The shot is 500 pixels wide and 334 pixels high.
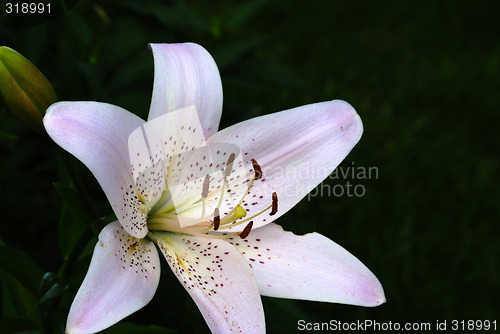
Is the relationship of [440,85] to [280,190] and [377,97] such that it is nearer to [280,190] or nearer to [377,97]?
[377,97]

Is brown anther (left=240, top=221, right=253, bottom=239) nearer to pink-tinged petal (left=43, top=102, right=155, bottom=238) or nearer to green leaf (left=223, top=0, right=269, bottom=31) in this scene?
pink-tinged petal (left=43, top=102, right=155, bottom=238)

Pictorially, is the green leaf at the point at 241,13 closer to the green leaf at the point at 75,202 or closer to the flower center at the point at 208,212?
the flower center at the point at 208,212

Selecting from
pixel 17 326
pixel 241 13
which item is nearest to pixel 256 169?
pixel 17 326

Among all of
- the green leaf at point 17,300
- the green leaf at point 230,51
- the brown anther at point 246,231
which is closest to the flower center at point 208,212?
the brown anther at point 246,231

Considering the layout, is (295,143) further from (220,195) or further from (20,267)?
(20,267)

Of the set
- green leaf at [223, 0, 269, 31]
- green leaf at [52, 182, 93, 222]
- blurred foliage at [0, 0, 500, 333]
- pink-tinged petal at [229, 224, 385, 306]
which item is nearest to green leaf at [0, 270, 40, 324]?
blurred foliage at [0, 0, 500, 333]

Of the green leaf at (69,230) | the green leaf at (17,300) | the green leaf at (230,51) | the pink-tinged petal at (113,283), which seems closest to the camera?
the pink-tinged petal at (113,283)
